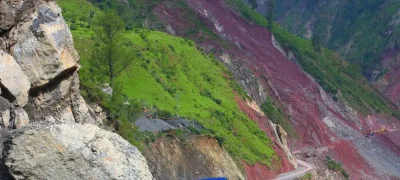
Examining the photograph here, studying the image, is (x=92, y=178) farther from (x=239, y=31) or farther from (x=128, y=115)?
(x=239, y=31)

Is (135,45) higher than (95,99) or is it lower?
lower

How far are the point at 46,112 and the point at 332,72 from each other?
125 metres

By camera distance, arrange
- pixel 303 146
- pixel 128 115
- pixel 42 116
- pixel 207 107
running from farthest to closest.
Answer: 1. pixel 303 146
2. pixel 207 107
3. pixel 128 115
4. pixel 42 116

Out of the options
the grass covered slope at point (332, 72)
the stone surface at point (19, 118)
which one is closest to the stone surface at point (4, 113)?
the stone surface at point (19, 118)

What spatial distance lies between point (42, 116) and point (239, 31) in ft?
378

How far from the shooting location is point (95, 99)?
34.8 m

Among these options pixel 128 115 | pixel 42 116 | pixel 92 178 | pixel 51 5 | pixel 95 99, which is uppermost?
pixel 92 178

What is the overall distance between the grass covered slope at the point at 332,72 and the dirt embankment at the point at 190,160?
76.1 metres

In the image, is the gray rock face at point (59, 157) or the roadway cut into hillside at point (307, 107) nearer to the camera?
the gray rock face at point (59, 157)

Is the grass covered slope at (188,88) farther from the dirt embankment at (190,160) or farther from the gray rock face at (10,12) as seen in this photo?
the gray rock face at (10,12)

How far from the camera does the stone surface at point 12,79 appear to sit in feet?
66.6

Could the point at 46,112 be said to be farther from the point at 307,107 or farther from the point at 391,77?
the point at 391,77

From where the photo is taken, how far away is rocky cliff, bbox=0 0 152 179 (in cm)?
1385

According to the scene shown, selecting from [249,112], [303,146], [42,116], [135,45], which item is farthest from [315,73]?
[42,116]
